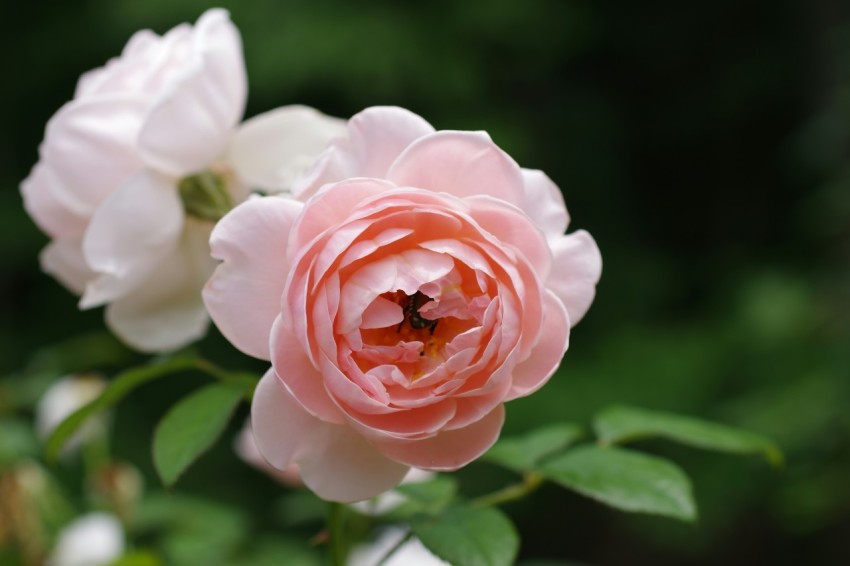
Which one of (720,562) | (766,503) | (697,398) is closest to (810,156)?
(697,398)

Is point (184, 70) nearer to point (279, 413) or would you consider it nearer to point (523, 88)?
point (279, 413)

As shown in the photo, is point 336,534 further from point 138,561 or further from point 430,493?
point 138,561

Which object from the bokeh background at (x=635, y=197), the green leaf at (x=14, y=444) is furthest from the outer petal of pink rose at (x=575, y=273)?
the bokeh background at (x=635, y=197)

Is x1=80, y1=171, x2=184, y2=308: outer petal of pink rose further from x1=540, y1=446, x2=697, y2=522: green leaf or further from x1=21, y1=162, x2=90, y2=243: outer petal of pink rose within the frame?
x1=540, y1=446, x2=697, y2=522: green leaf

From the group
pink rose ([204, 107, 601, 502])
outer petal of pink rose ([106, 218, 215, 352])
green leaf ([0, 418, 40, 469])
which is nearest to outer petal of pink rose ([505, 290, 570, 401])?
pink rose ([204, 107, 601, 502])

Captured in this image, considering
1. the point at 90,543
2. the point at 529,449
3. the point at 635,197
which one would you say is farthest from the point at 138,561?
the point at 635,197

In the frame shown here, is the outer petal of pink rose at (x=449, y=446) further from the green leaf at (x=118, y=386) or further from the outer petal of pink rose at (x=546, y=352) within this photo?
the green leaf at (x=118, y=386)

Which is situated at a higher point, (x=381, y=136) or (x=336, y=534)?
(x=381, y=136)
